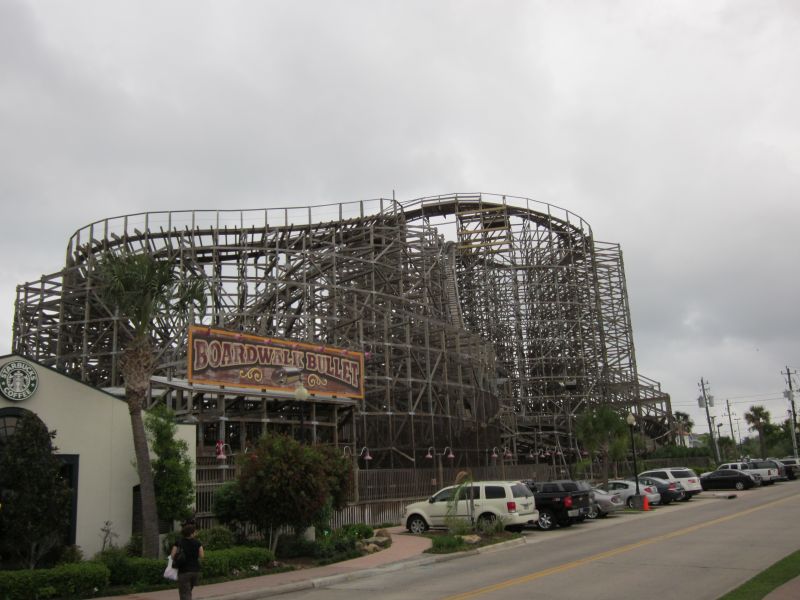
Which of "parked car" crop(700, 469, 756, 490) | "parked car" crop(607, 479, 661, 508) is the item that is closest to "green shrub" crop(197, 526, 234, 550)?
"parked car" crop(607, 479, 661, 508)

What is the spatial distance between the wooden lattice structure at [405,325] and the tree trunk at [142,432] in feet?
13.9

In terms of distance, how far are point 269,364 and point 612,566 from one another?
40.2ft

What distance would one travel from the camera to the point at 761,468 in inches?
1671

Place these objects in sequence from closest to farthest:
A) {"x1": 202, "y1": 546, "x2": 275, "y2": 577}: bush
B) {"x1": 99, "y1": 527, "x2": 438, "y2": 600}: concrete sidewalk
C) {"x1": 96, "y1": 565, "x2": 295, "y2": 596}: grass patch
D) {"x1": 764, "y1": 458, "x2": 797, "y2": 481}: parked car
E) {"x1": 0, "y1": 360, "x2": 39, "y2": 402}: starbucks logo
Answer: {"x1": 99, "y1": 527, "x2": 438, "y2": 600}: concrete sidewalk, {"x1": 96, "y1": 565, "x2": 295, "y2": 596}: grass patch, {"x1": 202, "y1": 546, "x2": 275, "y2": 577}: bush, {"x1": 0, "y1": 360, "x2": 39, "y2": 402}: starbucks logo, {"x1": 764, "y1": 458, "x2": 797, "y2": 481}: parked car

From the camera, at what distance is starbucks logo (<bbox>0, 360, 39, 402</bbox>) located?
51.9ft

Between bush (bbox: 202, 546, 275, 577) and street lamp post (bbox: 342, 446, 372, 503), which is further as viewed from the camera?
street lamp post (bbox: 342, 446, 372, 503)

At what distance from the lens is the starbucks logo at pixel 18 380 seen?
15820 mm

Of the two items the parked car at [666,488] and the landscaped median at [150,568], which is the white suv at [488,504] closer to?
the landscaped median at [150,568]

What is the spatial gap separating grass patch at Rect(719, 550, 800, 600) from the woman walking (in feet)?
24.9

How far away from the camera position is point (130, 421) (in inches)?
710

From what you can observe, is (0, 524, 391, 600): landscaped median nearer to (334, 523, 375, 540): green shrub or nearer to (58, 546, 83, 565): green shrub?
(58, 546, 83, 565): green shrub

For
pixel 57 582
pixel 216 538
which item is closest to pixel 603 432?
pixel 216 538

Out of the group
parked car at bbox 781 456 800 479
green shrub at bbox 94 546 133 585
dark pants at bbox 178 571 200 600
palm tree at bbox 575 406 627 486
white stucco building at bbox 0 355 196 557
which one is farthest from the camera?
parked car at bbox 781 456 800 479

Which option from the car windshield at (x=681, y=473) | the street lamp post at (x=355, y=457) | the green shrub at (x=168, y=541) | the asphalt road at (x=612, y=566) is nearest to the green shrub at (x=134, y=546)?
the green shrub at (x=168, y=541)
